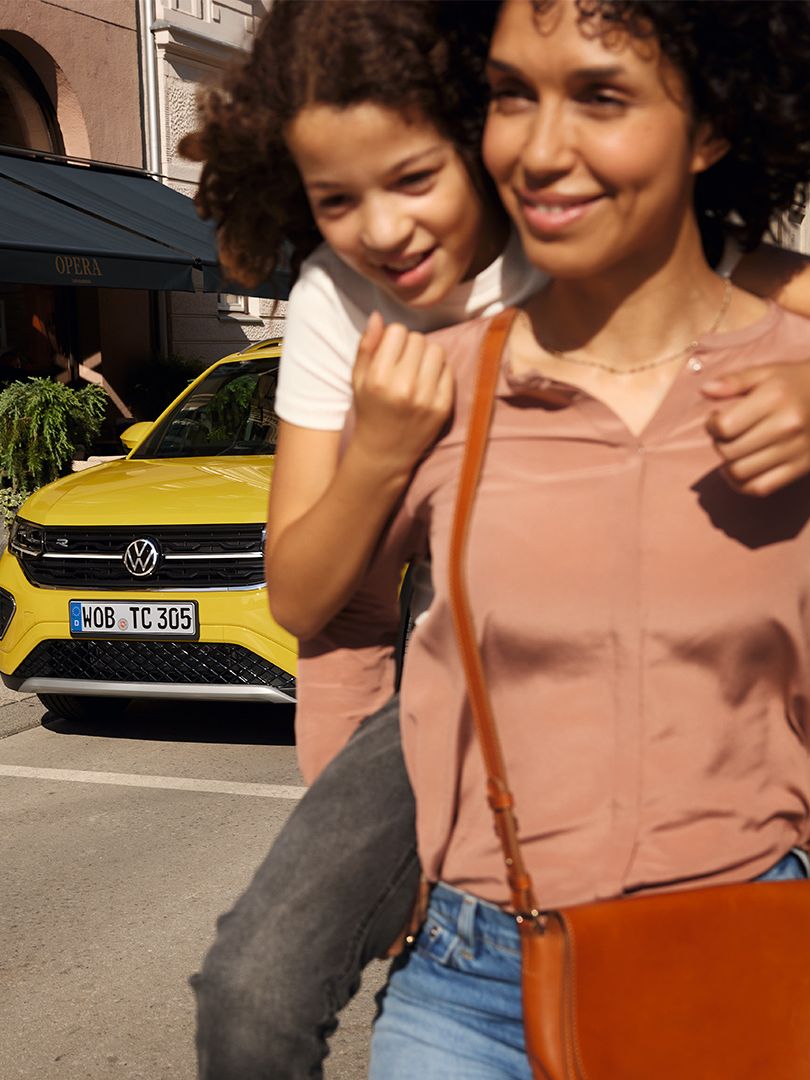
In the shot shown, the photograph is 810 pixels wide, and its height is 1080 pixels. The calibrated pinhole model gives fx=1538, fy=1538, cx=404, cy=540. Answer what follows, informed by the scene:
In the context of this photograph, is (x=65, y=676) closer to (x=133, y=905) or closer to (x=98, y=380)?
(x=133, y=905)

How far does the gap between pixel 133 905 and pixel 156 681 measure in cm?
172

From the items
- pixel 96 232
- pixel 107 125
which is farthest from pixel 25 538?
pixel 107 125

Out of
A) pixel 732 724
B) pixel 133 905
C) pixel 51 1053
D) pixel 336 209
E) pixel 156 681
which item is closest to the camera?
pixel 732 724

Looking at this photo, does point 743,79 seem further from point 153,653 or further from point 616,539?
point 153,653

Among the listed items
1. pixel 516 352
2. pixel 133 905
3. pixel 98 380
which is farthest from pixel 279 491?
pixel 98 380

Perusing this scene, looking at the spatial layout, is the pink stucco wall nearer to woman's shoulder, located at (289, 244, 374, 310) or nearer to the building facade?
the building facade

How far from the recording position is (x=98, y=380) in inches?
598

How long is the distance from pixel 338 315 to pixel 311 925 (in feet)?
2.01

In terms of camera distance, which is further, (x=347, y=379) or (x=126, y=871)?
(x=126, y=871)

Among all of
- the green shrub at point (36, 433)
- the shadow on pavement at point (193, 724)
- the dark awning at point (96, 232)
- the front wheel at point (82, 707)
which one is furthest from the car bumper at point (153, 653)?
the green shrub at point (36, 433)

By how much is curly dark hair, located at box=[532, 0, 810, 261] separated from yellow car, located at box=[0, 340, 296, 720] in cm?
415

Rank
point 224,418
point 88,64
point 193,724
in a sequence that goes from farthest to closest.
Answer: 1. point 88,64
2. point 224,418
3. point 193,724

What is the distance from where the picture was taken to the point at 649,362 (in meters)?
1.42

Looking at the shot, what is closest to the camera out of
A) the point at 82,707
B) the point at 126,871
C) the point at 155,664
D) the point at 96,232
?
the point at 126,871
